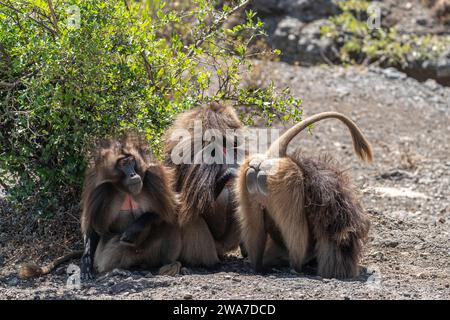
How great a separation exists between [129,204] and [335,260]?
1.36 metres

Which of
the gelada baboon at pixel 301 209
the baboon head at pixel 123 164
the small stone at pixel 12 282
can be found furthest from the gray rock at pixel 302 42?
the small stone at pixel 12 282

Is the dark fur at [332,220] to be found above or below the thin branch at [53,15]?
below

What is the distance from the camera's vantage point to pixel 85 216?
5316 millimetres

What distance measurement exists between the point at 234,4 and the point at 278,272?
235 cm

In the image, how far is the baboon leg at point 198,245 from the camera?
555cm

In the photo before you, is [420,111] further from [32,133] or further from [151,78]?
[32,133]

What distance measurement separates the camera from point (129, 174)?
511cm

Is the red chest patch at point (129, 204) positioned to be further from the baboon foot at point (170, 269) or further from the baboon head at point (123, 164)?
the baboon foot at point (170, 269)

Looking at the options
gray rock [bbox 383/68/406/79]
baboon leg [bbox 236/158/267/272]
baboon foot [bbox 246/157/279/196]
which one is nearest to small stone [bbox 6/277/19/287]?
baboon leg [bbox 236/158/267/272]

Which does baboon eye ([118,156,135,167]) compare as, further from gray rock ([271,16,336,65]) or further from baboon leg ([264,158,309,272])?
gray rock ([271,16,336,65])

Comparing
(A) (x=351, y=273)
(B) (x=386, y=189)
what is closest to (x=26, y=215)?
(A) (x=351, y=273)

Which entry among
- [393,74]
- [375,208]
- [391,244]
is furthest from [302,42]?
[391,244]

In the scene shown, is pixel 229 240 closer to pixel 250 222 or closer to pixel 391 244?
pixel 250 222

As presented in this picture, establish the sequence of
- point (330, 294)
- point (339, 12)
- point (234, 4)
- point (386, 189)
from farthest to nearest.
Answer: point (339, 12) < point (386, 189) < point (234, 4) < point (330, 294)
